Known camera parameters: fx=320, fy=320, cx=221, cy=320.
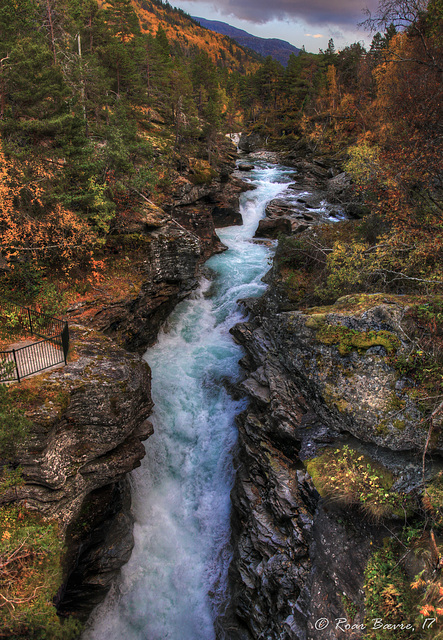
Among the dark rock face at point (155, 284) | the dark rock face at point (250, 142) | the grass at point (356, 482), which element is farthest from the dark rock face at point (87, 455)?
the dark rock face at point (250, 142)

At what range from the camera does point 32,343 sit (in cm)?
1200

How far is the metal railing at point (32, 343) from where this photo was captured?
10883 millimetres

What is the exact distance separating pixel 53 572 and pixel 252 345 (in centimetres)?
1196

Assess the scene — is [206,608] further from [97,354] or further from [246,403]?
[97,354]

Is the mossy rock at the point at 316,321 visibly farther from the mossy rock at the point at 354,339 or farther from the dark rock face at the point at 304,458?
the mossy rock at the point at 354,339

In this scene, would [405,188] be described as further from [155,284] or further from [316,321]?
[155,284]

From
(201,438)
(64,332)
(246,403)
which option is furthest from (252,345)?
(64,332)

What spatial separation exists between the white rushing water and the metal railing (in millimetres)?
6330

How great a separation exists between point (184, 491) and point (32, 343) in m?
9.30

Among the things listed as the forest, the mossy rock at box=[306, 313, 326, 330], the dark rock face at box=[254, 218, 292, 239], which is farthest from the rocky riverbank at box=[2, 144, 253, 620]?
the dark rock face at box=[254, 218, 292, 239]

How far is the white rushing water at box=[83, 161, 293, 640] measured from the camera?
11.9 m

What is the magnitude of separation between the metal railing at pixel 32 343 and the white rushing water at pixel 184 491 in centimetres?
633

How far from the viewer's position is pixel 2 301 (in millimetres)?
13531

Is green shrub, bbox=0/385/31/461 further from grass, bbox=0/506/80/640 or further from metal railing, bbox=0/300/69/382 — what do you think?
grass, bbox=0/506/80/640
